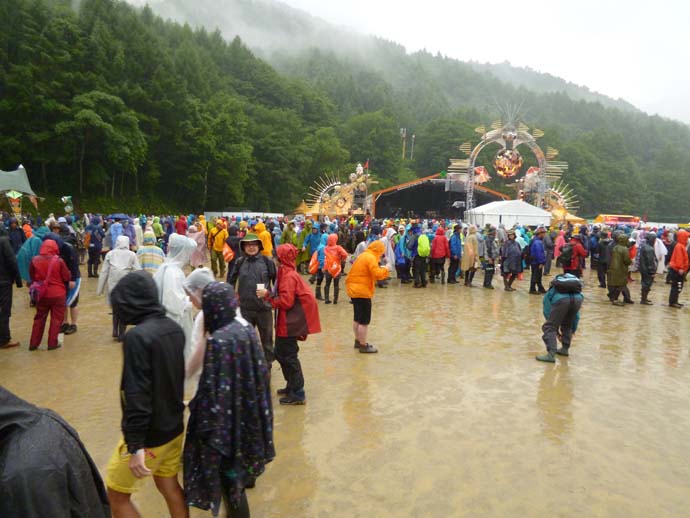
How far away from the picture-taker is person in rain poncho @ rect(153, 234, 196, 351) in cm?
433

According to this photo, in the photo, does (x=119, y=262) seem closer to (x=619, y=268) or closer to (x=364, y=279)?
(x=364, y=279)

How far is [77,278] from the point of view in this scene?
6.97 metres

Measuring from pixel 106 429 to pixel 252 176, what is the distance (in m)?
44.3

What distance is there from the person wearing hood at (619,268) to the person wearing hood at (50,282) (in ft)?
33.3

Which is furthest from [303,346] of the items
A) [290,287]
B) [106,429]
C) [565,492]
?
[565,492]

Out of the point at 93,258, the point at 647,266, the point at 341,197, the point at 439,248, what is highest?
the point at 341,197

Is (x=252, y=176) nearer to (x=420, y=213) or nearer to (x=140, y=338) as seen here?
(x=420, y=213)

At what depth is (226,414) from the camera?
249 cm

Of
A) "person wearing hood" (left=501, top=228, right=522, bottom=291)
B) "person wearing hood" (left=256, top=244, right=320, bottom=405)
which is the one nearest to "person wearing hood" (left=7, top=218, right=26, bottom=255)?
"person wearing hood" (left=256, top=244, right=320, bottom=405)

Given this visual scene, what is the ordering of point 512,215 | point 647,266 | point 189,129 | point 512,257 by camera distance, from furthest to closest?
point 189,129 → point 512,215 → point 512,257 → point 647,266

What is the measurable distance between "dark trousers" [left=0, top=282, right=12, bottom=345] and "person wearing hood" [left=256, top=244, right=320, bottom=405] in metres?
3.97

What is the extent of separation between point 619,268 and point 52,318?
416 inches

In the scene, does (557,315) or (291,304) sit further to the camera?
(557,315)

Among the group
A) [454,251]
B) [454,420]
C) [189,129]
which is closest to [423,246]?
[454,251]
